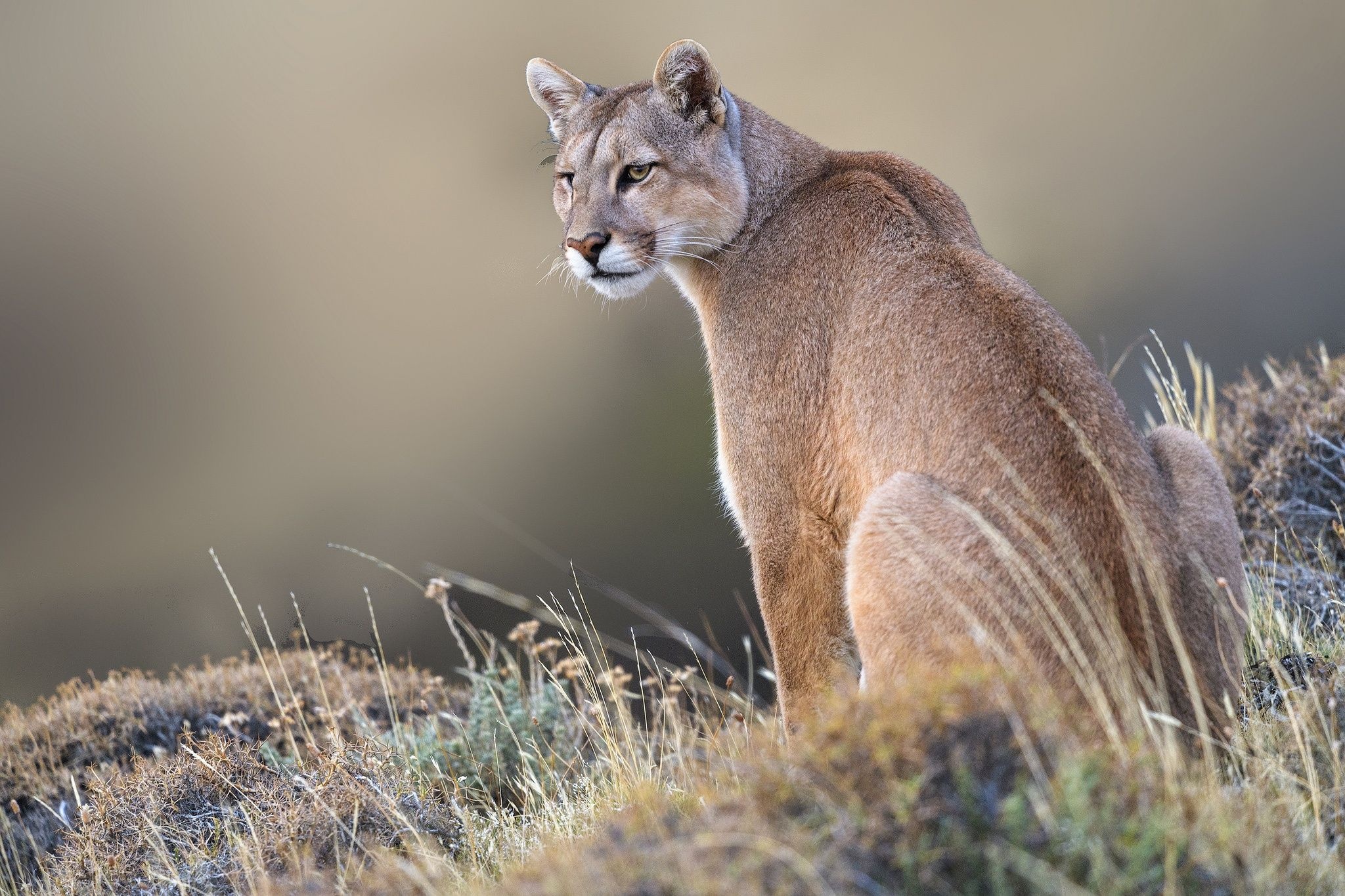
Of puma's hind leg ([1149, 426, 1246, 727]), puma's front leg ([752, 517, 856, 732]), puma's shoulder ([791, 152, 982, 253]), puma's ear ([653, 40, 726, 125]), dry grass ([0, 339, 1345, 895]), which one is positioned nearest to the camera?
dry grass ([0, 339, 1345, 895])

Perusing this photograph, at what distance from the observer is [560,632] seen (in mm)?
5965

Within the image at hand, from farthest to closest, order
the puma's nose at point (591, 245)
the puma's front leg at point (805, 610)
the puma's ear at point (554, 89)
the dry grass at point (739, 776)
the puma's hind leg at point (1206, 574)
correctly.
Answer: the puma's ear at point (554, 89)
the puma's nose at point (591, 245)
the puma's front leg at point (805, 610)
the puma's hind leg at point (1206, 574)
the dry grass at point (739, 776)

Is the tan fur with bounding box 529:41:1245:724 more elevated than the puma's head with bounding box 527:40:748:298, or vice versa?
the puma's head with bounding box 527:40:748:298

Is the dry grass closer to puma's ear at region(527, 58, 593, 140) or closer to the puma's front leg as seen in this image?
the puma's front leg

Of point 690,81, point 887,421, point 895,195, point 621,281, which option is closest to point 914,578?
point 887,421

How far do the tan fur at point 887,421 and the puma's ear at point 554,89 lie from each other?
0.04 ft

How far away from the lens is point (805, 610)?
14.8 feet

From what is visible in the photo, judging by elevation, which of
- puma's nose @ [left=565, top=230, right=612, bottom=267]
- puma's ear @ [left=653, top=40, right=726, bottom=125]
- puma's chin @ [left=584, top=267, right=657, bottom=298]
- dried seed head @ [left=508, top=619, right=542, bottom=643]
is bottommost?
dried seed head @ [left=508, top=619, right=542, bottom=643]

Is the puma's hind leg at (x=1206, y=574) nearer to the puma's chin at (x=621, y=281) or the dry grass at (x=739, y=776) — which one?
the dry grass at (x=739, y=776)

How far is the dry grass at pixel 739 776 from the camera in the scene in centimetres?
248

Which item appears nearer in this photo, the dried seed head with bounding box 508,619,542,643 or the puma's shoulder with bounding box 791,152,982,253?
the puma's shoulder with bounding box 791,152,982,253

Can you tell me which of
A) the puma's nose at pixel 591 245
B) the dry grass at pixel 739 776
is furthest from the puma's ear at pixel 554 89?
the dry grass at pixel 739 776

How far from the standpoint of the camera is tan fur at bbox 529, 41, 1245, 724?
3412 millimetres

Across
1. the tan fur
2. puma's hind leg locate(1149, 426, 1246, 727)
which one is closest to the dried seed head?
the tan fur
